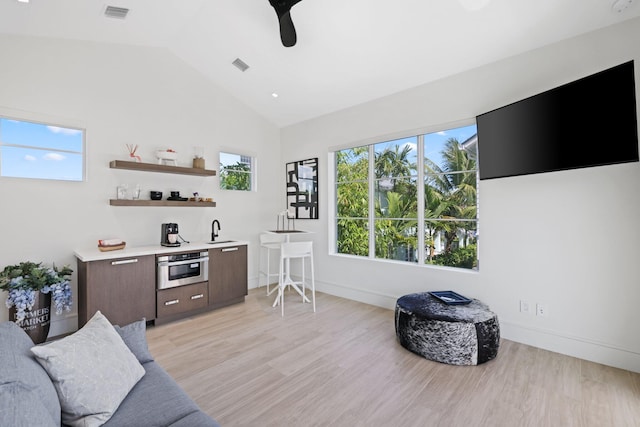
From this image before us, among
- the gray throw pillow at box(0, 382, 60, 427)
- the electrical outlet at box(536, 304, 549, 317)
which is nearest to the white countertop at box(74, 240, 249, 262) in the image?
the gray throw pillow at box(0, 382, 60, 427)

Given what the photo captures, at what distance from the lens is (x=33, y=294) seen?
2672 mm

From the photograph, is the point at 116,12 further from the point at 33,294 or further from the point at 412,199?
the point at 412,199

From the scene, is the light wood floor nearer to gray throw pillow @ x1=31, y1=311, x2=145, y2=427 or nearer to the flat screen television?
gray throw pillow @ x1=31, y1=311, x2=145, y2=427

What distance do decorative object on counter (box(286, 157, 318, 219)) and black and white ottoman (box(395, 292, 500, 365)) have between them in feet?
8.23

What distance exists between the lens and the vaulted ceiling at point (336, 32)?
8.47 feet

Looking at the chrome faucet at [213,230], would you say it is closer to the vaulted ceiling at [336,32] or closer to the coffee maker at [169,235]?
the coffee maker at [169,235]

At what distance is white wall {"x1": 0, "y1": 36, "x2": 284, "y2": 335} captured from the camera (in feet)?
9.86

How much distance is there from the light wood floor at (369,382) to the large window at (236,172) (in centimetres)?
233

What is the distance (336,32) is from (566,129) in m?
2.34

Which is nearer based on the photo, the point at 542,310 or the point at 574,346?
the point at 574,346

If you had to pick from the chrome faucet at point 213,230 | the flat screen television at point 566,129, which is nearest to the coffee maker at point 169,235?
the chrome faucet at point 213,230

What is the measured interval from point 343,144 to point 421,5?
80.1 inches

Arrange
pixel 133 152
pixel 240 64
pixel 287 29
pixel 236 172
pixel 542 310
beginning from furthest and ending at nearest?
pixel 236 172, pixel 240 64, pixel 133 152, pixel 542 310, pixel 287 29

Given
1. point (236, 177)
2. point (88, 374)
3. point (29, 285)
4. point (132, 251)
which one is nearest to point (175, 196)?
point (132, 251)
